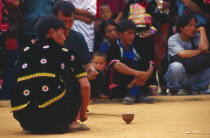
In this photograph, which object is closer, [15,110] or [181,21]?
[15,110]

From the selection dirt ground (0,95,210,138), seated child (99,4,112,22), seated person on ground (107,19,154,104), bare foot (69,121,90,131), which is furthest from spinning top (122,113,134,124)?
seated child (99,4,112,22)

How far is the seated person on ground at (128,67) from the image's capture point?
7957mm

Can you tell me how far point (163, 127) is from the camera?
488cm

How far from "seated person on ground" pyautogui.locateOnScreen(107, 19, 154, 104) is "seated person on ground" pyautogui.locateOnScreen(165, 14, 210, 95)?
2.26 ft

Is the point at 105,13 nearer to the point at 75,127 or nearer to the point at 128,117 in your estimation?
the point at 128,117

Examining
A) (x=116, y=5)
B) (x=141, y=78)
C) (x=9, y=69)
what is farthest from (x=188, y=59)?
(x=9, y=69)

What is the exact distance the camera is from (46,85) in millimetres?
4316

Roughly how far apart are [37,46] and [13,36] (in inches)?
143

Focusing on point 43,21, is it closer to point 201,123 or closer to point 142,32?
point 201,123

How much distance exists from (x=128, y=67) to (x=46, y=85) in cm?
374

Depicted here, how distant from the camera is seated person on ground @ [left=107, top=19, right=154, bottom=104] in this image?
26.1 feet

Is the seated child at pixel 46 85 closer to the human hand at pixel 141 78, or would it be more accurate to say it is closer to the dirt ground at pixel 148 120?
the dirt ground at pixel 148 120

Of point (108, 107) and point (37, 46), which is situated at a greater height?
point (37, 46)

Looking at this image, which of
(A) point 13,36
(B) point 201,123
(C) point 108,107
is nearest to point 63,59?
(B) point 201,123
